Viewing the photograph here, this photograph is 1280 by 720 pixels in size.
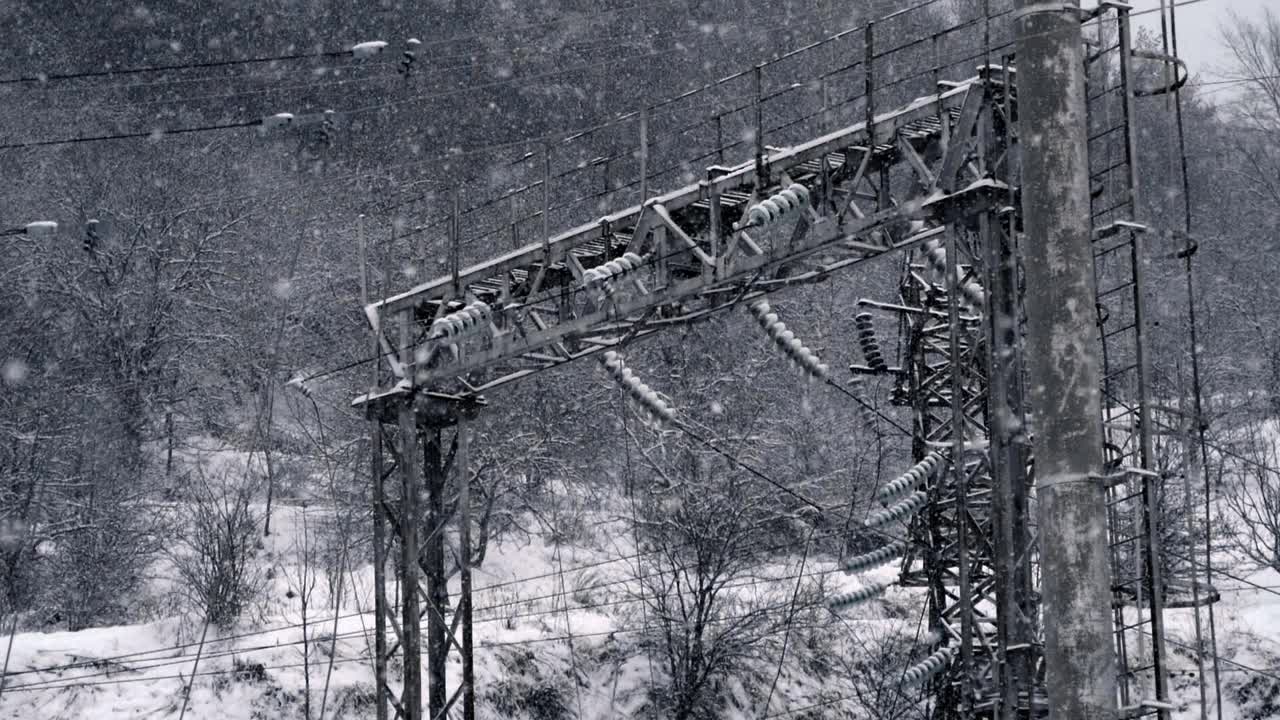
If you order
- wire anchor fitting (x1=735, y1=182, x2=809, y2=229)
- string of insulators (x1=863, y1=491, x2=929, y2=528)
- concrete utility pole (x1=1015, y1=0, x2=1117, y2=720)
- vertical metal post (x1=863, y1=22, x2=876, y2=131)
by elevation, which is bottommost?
concrete utility pole (x1=1015, y1=0, x2=1117, y2=720)

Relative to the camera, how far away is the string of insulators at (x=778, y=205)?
14164 millimetres

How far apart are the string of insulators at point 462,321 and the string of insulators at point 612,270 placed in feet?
5.68

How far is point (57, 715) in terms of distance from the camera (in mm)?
20938

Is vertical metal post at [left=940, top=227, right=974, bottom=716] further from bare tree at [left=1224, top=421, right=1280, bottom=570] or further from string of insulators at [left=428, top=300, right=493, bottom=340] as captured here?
bare tree at [left=1224, top=421, right=1280, bottom=570]

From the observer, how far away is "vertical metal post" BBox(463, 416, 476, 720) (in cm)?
1744

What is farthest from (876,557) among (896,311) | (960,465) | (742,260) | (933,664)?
(960,465)

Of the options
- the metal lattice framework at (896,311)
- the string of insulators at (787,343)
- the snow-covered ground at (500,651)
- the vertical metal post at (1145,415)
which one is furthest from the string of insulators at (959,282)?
the snow-covered ground at (500,651)

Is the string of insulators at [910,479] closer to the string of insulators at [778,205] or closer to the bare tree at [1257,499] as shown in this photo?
the string of insulators at [778,205]

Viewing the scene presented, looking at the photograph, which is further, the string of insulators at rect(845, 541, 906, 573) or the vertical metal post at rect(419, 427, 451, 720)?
the vertical metal post at rect(419, 427, 451, 720)

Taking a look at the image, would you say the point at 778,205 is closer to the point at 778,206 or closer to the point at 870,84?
the point at 778,206

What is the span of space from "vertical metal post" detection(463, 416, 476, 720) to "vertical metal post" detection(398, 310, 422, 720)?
572 millimetres

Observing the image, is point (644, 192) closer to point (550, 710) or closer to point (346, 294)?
point (550, 710)

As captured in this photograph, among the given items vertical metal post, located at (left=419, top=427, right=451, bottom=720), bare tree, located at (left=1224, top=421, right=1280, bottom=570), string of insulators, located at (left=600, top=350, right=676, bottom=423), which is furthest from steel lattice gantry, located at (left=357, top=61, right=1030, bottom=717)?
bare tree, located at (left=1224, top=421, right=1280, bottom=570)

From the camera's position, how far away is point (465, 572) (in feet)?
57.5
